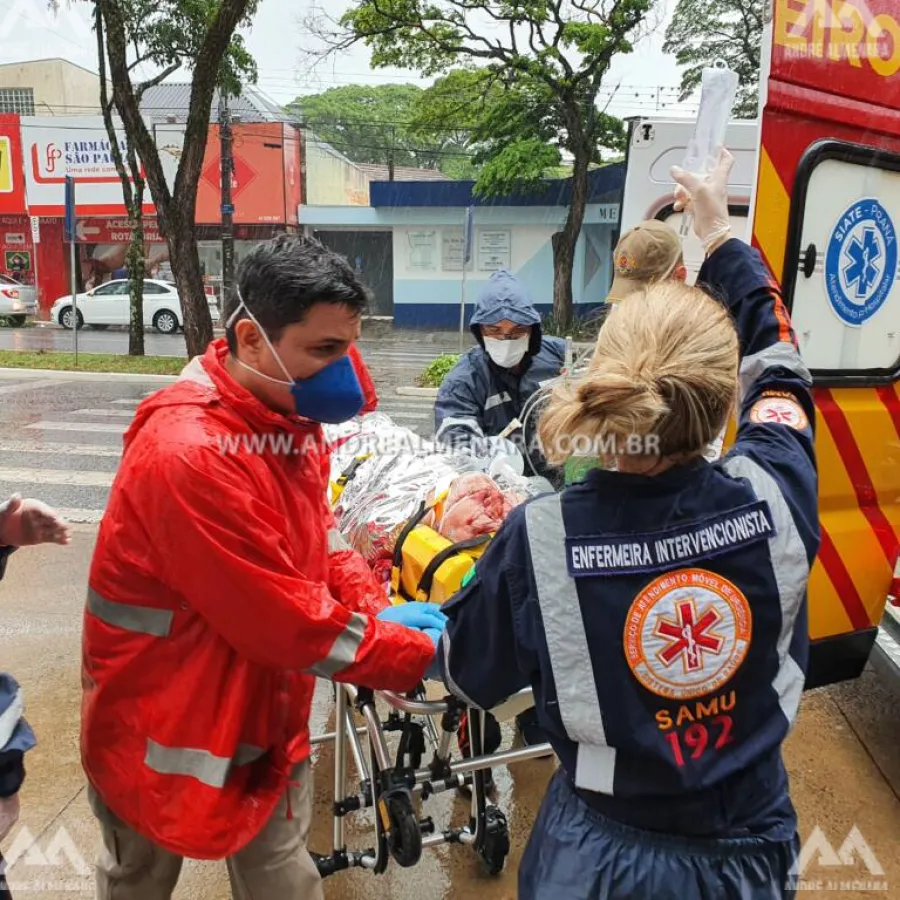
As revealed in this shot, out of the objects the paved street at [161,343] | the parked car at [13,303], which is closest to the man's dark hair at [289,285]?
the paved street at [161,343]

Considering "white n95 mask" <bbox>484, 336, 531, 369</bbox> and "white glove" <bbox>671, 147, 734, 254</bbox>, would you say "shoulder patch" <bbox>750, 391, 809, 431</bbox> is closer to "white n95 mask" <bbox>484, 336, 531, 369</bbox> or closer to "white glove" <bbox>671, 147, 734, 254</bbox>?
"white glove" <bbox>671, 147, 734, 254</bbox>

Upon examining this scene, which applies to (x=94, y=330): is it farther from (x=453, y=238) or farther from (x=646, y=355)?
(x=646, y=355)

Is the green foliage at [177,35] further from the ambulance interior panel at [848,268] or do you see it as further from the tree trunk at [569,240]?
→ the ambulance interior panel at [848,268]

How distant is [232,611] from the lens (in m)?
1.42

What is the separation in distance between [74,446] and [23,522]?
7100 millimetres

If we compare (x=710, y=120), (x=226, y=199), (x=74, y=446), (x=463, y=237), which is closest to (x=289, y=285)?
(x=710, y=120)

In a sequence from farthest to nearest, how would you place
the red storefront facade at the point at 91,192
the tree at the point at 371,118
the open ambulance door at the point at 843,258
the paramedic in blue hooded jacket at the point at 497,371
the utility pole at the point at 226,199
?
1. the tree at the point at 371,118
2. the red storefront facade at the point at 91,192
3. the utility pole at the point at 226,199
4. the paramedic in blue hooded jacket at the point at 497,371
5. the open ambulance door at the point at 843,258

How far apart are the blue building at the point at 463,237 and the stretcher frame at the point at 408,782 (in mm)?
21523

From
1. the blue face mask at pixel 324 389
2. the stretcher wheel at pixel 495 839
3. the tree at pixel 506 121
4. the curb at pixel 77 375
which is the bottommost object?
the curb at pixel 77 375

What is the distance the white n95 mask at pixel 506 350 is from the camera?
11.0ft

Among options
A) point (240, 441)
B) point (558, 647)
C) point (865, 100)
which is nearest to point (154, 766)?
point (240, 441)

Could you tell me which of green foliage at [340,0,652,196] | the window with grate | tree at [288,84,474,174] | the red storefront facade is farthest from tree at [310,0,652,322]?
tree at [288,84,474,174]

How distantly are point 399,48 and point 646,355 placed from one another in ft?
59.3

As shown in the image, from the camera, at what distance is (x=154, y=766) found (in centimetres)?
152
